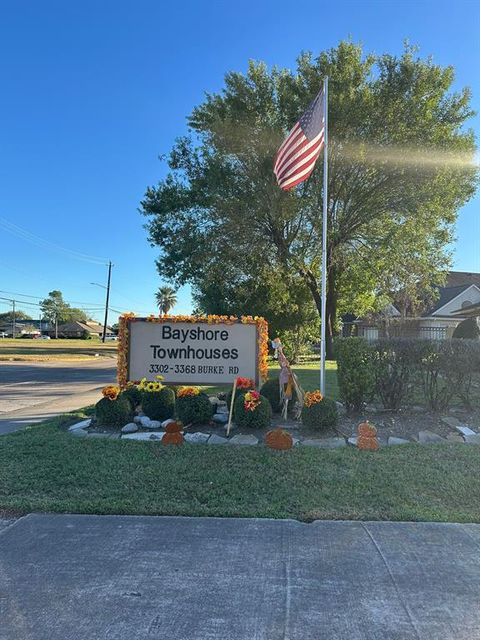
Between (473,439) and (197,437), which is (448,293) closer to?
(473,439)

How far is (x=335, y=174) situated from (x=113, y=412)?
658 inches

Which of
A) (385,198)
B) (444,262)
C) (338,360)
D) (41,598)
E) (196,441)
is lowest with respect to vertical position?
(41,598)

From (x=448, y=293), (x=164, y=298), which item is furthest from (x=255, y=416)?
(x=164, y=298)

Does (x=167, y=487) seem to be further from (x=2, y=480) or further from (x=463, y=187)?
(x=463, y=187)

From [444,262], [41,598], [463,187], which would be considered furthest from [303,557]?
[444,262]

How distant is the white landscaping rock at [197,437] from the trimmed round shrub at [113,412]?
114 cm

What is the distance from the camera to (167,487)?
5.12m

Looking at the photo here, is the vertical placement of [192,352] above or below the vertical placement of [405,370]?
above

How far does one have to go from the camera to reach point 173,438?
651 cm

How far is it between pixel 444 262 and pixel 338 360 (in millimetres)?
19200

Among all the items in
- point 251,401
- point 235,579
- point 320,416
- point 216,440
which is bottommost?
point 235,579

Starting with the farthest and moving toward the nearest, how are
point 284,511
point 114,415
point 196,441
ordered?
point 114,415 → point 196,441 → point 284,511

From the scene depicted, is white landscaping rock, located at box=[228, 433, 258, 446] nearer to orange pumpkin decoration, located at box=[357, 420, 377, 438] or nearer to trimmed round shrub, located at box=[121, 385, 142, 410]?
orange pumpkin decoration, located at box=[357, 420, 377, 438]

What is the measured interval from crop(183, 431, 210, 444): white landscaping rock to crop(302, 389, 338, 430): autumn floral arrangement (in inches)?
51.9
